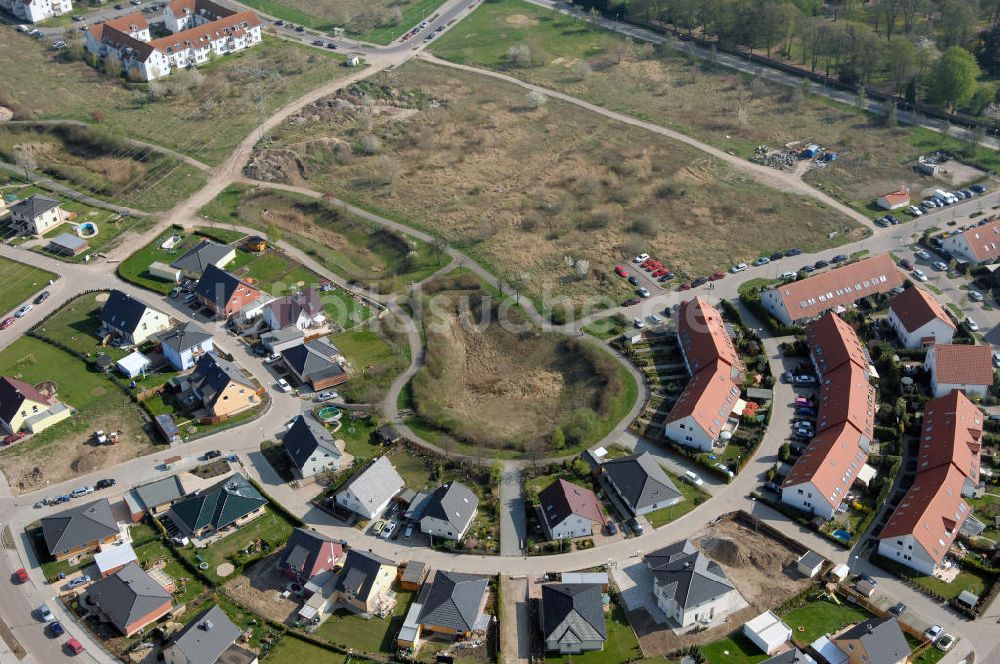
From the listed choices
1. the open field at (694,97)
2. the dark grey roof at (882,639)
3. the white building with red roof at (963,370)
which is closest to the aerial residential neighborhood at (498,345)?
the dark grey roof at (882,639)

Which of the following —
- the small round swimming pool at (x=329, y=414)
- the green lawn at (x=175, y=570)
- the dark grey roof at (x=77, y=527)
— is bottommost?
the green lawn at (x=175, y=570)

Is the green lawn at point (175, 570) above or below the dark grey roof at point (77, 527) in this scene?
below

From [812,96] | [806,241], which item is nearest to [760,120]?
[812,96]

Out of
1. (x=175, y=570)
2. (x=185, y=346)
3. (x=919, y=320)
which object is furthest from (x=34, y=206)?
(x=919, y=320)

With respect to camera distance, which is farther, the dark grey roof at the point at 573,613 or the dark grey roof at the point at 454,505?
the dark grey roof at the point at 454,505

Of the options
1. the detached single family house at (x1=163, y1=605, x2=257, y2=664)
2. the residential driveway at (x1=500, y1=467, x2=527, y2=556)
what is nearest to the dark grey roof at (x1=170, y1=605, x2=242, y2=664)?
the detached single family house at (x1=163, y1=605, x2=257, y2=664)

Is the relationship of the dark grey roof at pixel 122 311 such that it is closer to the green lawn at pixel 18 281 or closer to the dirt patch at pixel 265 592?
the green lawn at pixel 18 281

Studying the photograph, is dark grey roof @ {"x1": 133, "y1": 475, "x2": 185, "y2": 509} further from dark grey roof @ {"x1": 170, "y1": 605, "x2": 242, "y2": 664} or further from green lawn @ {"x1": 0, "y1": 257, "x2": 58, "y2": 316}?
green lawn @ {"x1": 0, "y1": 257, "x2": 58, "y2": 316}
